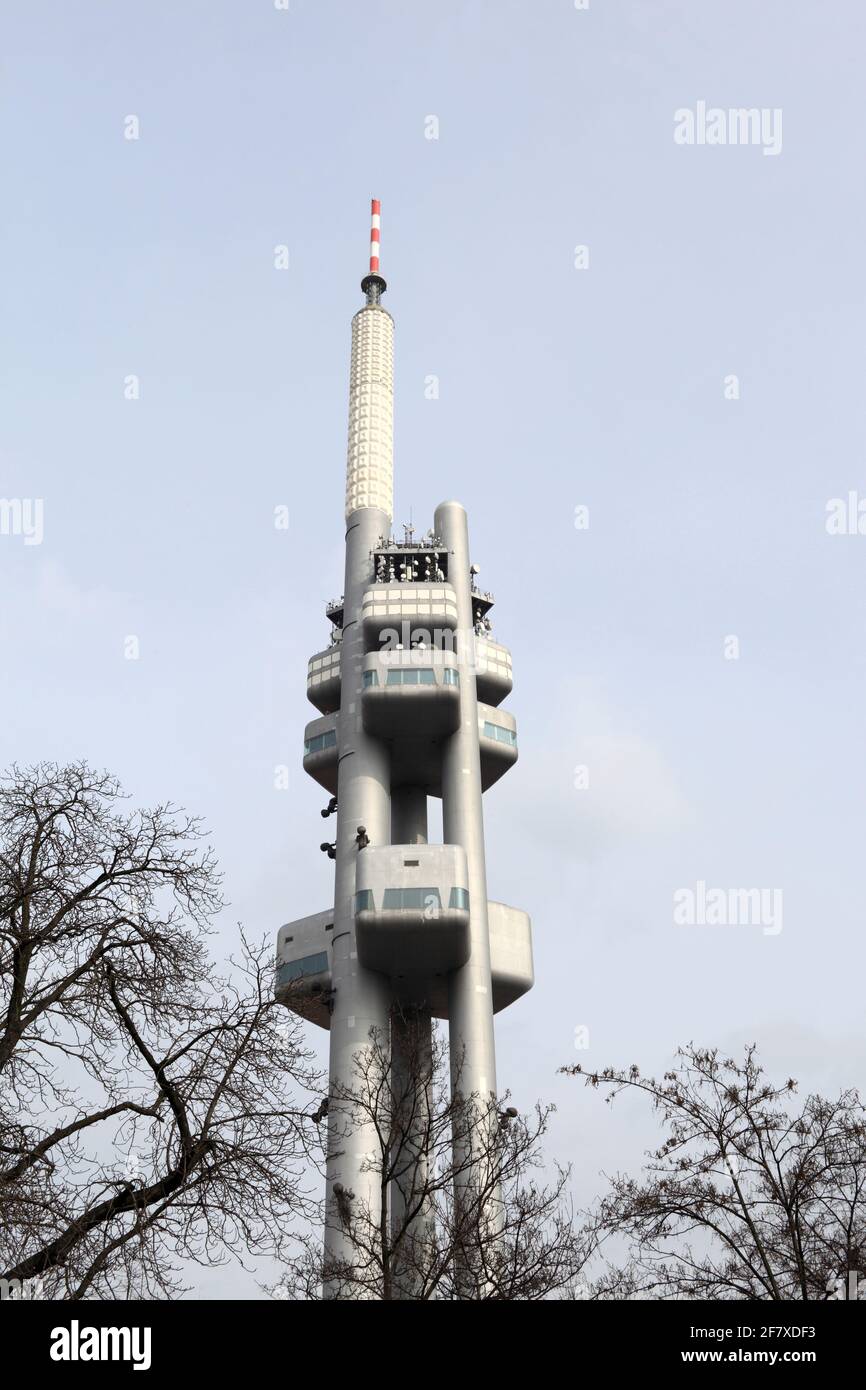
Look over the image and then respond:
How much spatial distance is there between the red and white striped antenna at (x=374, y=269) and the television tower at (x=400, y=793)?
32.8ft

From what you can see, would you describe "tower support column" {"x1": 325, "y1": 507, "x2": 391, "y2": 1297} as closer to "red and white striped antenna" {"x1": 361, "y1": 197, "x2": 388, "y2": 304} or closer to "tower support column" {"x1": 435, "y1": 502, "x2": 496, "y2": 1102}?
"tower support column" {"x1": 435, "y1": 502, "x2": 496, "y2": 1102}

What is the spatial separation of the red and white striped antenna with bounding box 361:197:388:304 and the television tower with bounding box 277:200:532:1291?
999 cm

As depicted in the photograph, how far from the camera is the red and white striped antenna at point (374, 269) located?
3873 inches

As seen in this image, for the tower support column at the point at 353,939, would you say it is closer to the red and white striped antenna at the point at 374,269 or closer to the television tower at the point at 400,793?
the television tower at the point at 400,793

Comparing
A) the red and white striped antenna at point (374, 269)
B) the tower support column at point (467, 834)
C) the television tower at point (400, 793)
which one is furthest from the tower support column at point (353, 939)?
the red and white striped antenna at point (374, 269)

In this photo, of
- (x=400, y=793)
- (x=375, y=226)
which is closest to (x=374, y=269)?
(x=375, y=226)

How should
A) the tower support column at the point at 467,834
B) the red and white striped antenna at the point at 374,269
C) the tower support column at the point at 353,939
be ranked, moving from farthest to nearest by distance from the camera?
the red and white striped antenna at the point at 374,269 → the tower support column at the point at 467,834 → the tower support column at the point at 353,939

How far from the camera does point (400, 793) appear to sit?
83.6 metres

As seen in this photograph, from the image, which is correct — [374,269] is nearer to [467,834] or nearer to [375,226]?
[375,226]

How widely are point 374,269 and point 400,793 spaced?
132 feet

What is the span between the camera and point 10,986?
21016 mm
